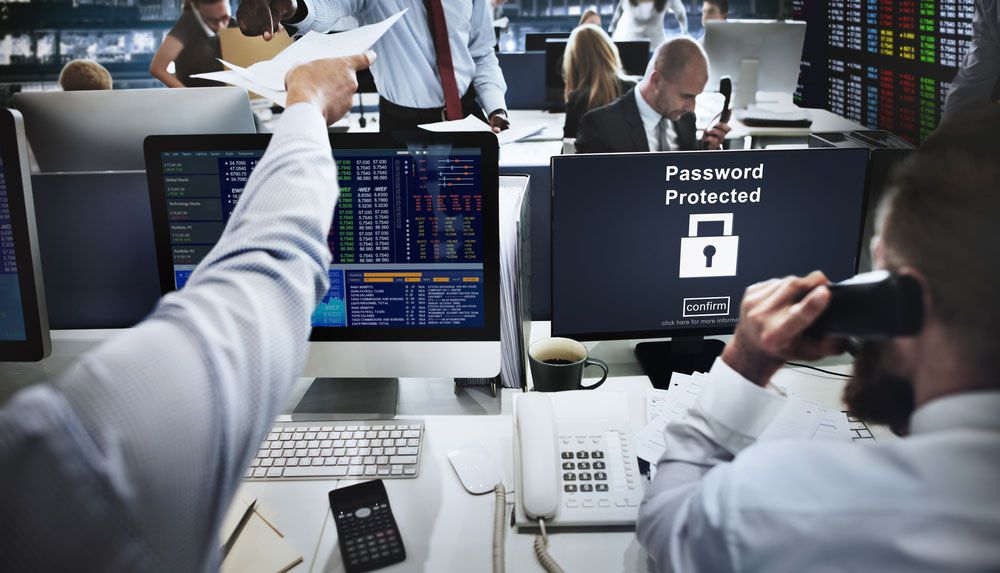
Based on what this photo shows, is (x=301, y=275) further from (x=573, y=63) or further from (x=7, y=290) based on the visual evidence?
(x=573, y=63)

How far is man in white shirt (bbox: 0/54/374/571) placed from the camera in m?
0.52

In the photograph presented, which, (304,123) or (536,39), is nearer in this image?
(304,123)

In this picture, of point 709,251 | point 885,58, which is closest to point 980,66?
point 885,58

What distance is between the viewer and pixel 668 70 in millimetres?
2969

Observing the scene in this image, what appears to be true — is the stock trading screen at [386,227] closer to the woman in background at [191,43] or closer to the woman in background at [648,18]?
the woman in background at [191,43]

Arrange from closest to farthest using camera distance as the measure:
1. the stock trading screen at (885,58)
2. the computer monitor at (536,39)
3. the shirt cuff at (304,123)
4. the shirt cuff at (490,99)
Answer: the shirt cuff at (304,123)
the shirt cuff at (490,99)
the stock trading screen at (885,58)
the computer monitor at (536,39)

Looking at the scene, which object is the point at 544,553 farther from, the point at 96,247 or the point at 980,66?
the point at 980,66

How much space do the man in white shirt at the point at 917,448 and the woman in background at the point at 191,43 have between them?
435 cm

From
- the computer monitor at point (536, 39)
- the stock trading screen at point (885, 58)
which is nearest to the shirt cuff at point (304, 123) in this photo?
the stock trading screen at point (885, 58)

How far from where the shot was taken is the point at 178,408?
1.86 ft

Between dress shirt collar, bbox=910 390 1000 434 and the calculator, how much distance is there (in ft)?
2.26

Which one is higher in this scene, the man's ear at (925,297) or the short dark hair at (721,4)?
the short dark hair at (721,4)

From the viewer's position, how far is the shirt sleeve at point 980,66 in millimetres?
3119

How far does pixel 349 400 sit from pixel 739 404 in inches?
31.7
